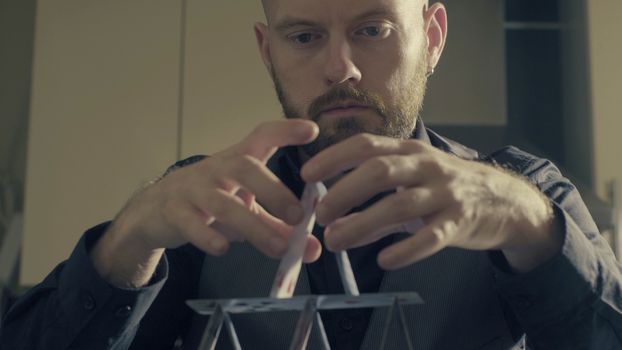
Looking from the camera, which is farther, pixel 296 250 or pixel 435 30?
pixel 435 30

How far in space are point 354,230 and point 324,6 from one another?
549mm

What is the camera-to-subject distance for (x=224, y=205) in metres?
0.78

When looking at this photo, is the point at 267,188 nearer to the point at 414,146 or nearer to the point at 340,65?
the point at 414,146

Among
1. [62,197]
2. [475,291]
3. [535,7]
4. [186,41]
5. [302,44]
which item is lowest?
[475,291]

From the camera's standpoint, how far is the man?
0.74 metres

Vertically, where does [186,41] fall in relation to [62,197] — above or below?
above

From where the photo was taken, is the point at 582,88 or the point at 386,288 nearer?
the point at 386,288

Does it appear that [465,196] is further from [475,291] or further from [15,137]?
[15,137]

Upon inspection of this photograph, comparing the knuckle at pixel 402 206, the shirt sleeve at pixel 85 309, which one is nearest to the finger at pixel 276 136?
the knuckle at pixel 402 206

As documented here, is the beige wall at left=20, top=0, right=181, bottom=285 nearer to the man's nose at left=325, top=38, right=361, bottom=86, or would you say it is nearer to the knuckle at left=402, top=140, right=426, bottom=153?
the man's nose at left=325, top=38, right=361, bottom=86

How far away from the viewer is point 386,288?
114 cm

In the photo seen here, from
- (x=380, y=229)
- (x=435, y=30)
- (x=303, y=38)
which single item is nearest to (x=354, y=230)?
(x=380, y=229)

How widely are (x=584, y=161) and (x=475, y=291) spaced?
4.90 feet

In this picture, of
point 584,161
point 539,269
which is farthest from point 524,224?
point 584,161
